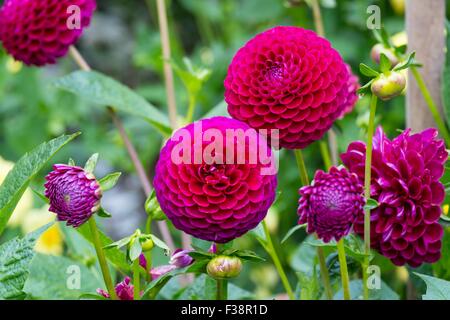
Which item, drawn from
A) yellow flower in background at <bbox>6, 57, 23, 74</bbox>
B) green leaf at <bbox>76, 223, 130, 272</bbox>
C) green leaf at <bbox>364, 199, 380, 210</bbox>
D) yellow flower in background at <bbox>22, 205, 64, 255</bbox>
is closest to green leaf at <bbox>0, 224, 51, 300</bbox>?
green leaf at <bbox>76, 223, 130, 272</bbox>

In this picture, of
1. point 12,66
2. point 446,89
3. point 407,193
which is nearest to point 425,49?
point 446,89

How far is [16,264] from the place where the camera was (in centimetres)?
55

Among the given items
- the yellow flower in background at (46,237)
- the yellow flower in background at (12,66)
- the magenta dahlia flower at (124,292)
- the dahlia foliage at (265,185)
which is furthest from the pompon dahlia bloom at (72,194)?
the yellow flower in background at (12,66)

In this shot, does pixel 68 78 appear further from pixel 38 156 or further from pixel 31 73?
pixel 31 73

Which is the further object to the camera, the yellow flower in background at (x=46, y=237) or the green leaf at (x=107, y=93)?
the yellow flower in background at (x=46, y=237)

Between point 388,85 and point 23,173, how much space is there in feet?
0.82

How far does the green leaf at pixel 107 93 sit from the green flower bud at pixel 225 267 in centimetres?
28

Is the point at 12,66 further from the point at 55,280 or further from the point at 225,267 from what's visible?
the point at 225,267

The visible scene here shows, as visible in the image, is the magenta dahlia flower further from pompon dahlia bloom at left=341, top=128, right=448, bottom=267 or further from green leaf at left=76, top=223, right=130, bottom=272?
pompon dahlia bloom at left=341, top=128, right=448, bottom=267

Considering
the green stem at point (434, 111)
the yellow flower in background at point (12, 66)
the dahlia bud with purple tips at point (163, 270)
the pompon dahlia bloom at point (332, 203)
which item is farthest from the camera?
the yellow flower in background at point (12, 66)

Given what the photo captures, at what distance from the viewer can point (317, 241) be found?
60 centimetres

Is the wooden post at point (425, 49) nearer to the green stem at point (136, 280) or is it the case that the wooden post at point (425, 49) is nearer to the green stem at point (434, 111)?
the green stem at point (434, 111)

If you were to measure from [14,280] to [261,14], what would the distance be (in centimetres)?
121

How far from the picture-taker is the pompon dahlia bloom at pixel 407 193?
0.57m
